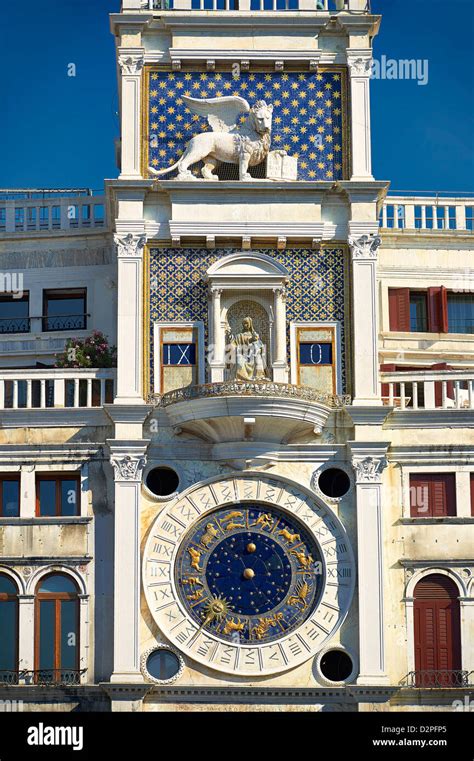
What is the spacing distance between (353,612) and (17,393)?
26.9ft

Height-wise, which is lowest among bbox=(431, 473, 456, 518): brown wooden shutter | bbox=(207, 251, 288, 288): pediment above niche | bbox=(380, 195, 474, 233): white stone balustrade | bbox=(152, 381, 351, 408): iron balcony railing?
bbox=(431, 473, 456, 518): brown wooden shutter

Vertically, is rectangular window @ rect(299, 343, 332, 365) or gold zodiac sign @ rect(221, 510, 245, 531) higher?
rectangular window @ rect(299, 343, 332, 365)

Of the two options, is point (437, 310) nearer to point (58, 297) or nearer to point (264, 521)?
point (264, 521)

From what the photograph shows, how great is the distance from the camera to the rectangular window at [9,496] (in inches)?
1837

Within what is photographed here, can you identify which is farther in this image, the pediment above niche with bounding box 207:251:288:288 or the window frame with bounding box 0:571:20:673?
the pediment above niche with bounding box 207:251:288:288

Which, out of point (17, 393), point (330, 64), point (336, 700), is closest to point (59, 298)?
point (17, 393)

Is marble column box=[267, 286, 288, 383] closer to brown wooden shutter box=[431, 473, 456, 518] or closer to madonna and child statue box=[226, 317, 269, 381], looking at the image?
madonna and child statue box=[226, 317, 269, 381]

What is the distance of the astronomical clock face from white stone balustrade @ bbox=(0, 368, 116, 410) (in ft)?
9.81

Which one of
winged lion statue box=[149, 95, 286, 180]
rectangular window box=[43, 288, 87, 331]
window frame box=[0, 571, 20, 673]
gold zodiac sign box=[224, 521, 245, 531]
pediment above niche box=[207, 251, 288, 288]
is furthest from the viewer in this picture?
rectangular window box=[43, 288, 87, 331]

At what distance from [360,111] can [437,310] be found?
17.7ft

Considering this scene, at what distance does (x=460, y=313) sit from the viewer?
5172 cm

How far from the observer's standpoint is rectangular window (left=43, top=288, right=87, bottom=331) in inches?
2008

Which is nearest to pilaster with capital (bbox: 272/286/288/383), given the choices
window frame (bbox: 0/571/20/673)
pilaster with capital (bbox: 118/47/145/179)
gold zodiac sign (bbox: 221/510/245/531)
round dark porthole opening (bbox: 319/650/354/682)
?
gold zodiac sign (bbox: 221/510/245/531)
